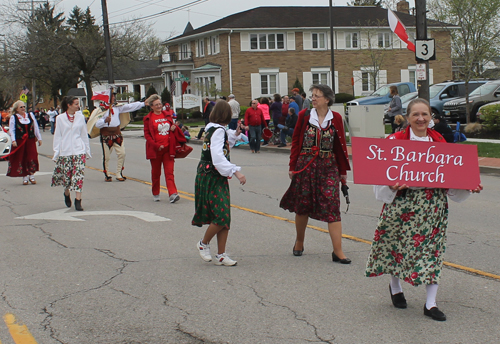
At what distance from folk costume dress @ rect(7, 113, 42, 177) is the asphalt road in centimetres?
375

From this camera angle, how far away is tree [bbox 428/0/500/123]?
76.2 feet

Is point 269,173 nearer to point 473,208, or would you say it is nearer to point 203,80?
point 473,208

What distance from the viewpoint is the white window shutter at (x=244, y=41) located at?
48.3 metres

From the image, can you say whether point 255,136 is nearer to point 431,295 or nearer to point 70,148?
point 70,148

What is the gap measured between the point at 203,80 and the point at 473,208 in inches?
1736

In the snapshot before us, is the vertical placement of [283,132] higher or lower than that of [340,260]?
higher

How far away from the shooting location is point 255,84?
48.8 metres

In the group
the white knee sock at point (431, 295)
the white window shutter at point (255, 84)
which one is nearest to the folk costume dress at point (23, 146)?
the white knee sock at point (431, 295)

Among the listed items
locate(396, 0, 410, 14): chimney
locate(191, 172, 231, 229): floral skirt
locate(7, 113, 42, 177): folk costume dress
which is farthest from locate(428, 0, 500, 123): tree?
locate(396, 0, 410, 14): chimney

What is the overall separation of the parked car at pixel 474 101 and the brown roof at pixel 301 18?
992 inches

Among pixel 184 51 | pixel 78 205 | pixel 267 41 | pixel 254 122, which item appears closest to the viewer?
pixel 78 205

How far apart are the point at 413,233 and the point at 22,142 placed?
1103 centimetres

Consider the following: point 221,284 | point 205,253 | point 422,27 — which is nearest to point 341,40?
point 422,27

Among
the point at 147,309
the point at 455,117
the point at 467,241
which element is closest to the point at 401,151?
the point at 147,309
